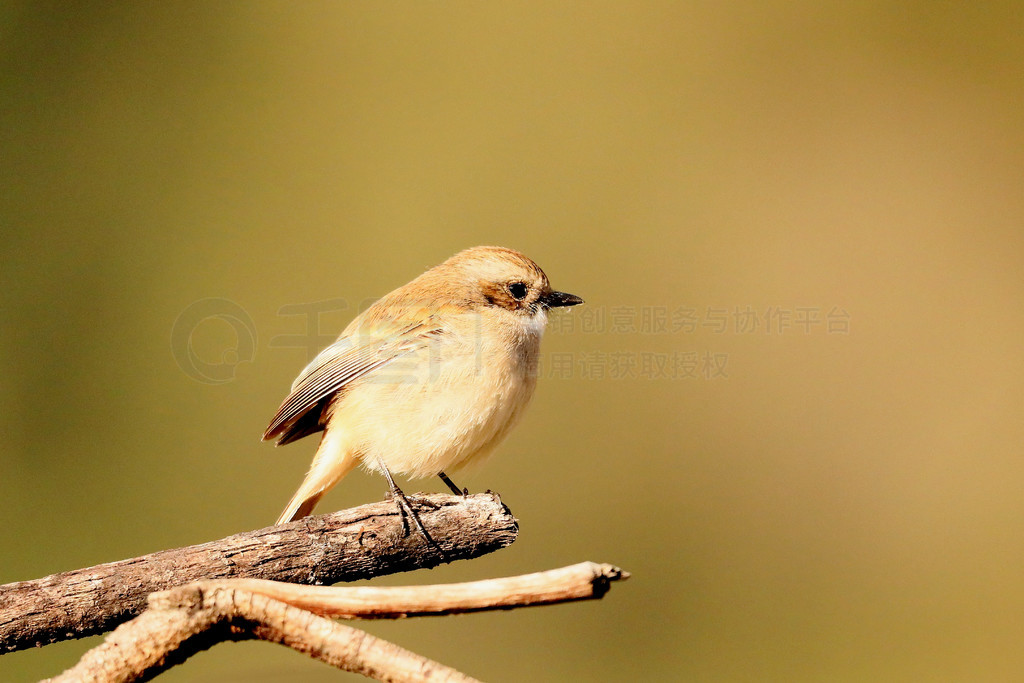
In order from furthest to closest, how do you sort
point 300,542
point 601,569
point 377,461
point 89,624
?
point 377,461 → point 300,542 → point 89,624 → point 601,569

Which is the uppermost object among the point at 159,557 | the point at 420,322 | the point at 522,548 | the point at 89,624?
the point at 420,322

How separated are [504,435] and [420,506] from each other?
1.81 feet

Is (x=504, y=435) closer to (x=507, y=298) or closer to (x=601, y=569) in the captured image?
(x=507, y=298)

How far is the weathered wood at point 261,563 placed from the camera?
1444mm

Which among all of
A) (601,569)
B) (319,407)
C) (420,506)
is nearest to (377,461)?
(319,407)

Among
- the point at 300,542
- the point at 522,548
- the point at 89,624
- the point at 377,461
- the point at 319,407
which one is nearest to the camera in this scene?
the point at 89,624

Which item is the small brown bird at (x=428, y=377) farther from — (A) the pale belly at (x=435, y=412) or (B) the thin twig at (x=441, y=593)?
(B) the thin twig at (x=441, y=593)

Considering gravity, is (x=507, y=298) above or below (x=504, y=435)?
above

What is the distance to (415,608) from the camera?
126cm

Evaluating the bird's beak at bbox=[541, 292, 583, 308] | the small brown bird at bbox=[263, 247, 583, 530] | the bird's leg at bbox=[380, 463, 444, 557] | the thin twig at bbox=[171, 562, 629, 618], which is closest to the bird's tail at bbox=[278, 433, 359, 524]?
the small brown bird at bbox=[263, 247, 583, 530]

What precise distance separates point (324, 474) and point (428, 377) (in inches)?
17.8

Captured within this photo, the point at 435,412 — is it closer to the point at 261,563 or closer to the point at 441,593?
the point at 261,563

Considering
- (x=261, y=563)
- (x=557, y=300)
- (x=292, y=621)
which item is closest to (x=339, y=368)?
(x=557, y=300)

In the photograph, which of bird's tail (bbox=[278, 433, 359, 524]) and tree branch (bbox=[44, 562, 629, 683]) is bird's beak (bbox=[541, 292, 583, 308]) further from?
tree branch (bbox=[44, 562, 629, 683])
